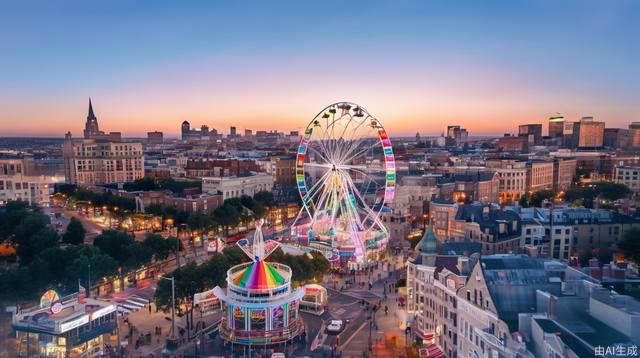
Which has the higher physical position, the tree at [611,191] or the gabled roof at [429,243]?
the gabled roof at [429,243]

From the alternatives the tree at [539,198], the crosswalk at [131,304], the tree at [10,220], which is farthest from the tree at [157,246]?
the tree at [539,198]

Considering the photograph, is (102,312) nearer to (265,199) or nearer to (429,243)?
(429,243)

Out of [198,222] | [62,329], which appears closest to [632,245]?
[62,329]

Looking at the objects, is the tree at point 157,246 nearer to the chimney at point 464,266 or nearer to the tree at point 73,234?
the tree at point 73,234

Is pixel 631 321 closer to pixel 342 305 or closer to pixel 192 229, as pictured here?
pixel 342 305

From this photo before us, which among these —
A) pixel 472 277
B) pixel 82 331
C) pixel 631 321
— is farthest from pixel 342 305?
pixel 631 321

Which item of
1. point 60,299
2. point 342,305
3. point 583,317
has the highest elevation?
point 583,317
